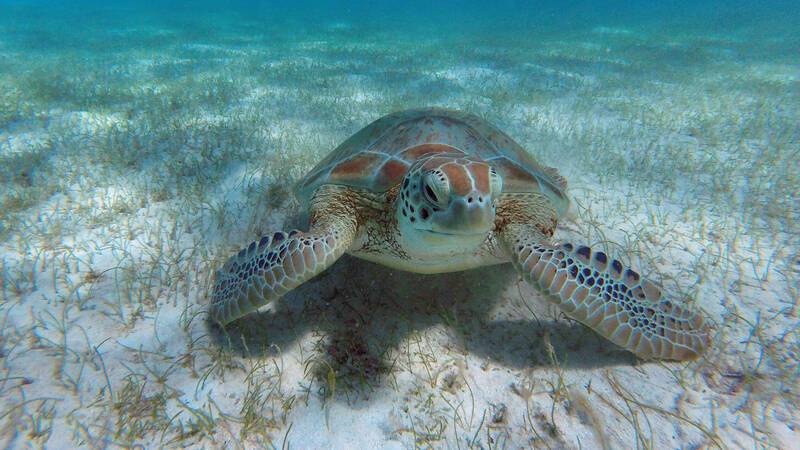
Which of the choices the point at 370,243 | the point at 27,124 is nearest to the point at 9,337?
the point at 370,243

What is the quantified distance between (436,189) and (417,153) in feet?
3.03

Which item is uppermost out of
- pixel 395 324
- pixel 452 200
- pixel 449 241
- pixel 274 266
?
pixel 452 200

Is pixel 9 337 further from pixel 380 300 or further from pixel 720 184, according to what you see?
pixel 720 184

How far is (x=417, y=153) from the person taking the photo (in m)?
2.80

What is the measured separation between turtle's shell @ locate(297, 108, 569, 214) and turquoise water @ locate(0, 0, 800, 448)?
2.37ft

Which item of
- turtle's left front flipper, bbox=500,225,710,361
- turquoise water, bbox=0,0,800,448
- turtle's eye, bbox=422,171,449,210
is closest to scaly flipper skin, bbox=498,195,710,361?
turtle's left front flipper, bbox=500,225,710,361

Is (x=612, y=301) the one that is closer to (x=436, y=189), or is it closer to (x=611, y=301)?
(x=611, y=301)

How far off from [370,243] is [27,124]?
22.8 feet

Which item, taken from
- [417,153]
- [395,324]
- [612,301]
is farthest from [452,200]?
[612,301]

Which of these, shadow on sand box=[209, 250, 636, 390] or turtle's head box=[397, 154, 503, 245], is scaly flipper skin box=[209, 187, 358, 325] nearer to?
shadow on sand box=[209, 250, 636, 390]

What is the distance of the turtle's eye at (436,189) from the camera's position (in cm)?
193

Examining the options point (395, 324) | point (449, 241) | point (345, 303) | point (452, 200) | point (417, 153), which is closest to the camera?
point (452, 200)

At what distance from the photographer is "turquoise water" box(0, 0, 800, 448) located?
1.93 m

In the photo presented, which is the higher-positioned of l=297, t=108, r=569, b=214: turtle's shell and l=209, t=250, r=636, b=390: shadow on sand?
l=297, t=108, r=569, b=214: turtle's shell
